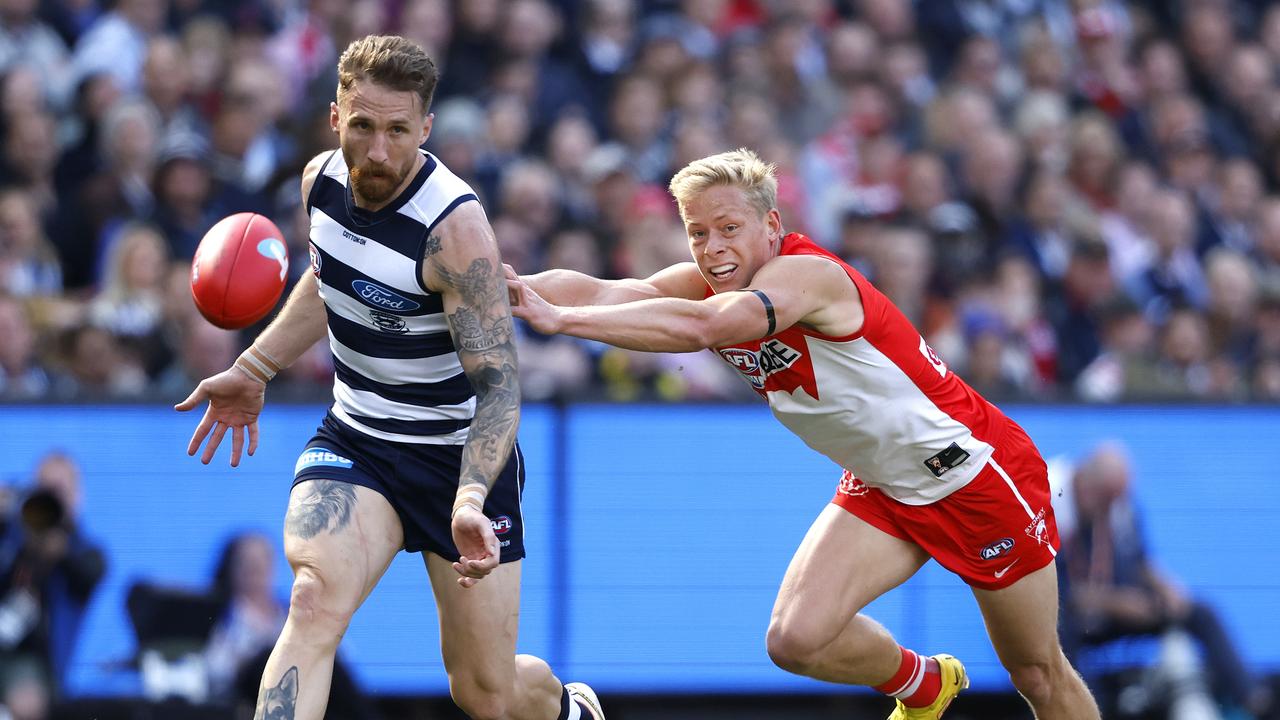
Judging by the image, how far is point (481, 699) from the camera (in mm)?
6262

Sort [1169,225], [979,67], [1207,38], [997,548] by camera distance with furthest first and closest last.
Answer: [1207,38] < [979,67] < [1169,225] < [997,548]

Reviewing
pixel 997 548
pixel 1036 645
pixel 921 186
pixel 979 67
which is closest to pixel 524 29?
pixel 921 186

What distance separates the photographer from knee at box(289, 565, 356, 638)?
5684mm

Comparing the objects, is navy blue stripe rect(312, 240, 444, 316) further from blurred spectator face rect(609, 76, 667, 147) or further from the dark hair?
blurred spectator face rect(609, 76, 667, 147)

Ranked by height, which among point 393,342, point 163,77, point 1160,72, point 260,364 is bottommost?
point 260,364

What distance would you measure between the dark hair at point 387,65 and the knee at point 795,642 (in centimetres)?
251

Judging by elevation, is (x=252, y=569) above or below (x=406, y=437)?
below

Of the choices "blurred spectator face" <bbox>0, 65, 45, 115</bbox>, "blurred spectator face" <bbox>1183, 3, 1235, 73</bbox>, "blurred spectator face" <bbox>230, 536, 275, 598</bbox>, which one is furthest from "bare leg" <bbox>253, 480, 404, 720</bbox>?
"blurred spectator face" <bbox>1183, 3, 1235, 73</bbox>

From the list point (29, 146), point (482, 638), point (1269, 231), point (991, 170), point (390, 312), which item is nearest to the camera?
point (390, 312)

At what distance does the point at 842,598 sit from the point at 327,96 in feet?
21.0

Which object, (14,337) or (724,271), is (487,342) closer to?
(724,271)

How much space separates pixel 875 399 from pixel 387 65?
2.27 m

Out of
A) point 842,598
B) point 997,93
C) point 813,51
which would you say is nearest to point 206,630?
point 842,598

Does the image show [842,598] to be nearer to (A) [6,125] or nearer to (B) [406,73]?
(B) [406,73]
